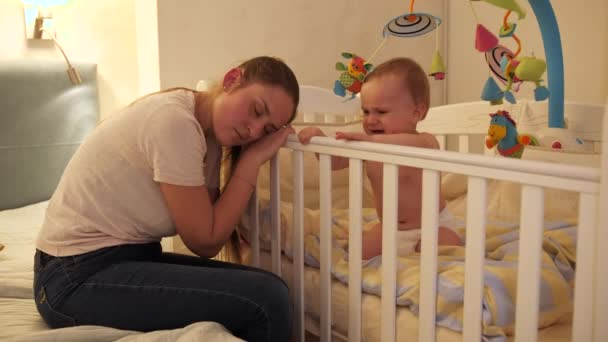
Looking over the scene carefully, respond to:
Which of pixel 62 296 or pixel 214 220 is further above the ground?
pixel 214 220

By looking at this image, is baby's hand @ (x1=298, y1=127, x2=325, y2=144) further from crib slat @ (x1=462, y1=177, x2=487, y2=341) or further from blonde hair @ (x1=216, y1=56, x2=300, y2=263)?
crib slat @ (x1=462, y1=177, x2=487, y2=341)

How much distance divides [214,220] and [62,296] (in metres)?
0.31

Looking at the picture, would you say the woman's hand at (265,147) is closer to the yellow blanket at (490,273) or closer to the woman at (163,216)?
the woman at (163,216)

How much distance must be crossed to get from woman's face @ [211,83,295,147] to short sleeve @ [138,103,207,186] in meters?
0.07

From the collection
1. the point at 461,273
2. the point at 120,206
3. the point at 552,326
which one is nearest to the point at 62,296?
the point at 120,206

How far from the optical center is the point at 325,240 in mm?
1121

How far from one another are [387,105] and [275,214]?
1.14 feet

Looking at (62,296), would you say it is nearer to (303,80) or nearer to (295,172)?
(295,172)

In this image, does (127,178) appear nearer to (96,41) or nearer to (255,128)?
(255,128)

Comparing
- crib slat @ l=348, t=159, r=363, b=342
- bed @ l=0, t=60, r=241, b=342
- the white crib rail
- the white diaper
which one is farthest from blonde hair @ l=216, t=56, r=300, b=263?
bed @ l=0, t=60, r=241, b=342

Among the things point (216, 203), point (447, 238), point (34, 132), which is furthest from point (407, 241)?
point (34, 132)

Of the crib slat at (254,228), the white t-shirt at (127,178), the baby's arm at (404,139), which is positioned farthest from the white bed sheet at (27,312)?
the baby's arm at (404,139)

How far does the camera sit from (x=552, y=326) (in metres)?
0.96

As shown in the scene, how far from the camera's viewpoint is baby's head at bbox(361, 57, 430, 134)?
128 centimetres
